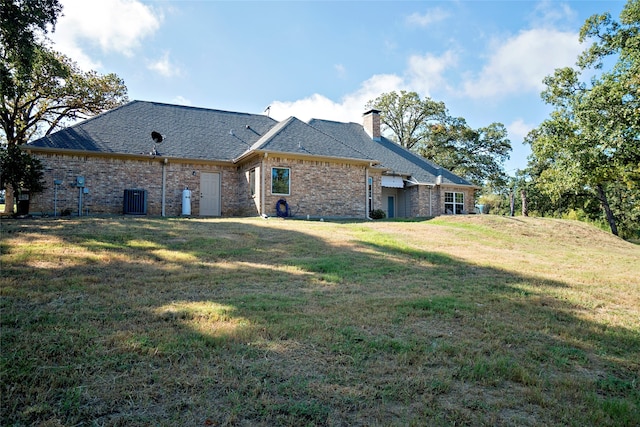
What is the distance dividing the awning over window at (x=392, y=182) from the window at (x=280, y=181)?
7030mm

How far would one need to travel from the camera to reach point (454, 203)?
79.7 ft

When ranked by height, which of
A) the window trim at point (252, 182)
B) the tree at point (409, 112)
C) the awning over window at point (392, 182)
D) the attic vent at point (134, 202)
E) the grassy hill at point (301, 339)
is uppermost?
the tree at point (409, 112)

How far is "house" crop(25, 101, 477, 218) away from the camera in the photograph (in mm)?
15680

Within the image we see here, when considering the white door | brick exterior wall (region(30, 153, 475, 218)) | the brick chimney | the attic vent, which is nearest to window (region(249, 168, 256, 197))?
brick exterior wall (region(30, 153, 475, 218))

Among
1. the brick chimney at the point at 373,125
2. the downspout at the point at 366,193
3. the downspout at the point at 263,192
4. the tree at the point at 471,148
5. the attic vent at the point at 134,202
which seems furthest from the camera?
the tree at the point at 471,148

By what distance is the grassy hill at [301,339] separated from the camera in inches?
109

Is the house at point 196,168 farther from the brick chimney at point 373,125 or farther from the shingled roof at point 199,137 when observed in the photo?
the brick chimney at point 373,125

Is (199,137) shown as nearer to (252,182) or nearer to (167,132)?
(167,132)

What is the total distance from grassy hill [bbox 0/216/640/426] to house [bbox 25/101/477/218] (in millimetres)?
7860

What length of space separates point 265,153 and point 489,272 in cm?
1055

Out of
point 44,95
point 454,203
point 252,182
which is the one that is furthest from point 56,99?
point 454,203

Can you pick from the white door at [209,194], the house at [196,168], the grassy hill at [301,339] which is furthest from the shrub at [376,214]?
the grassy hill at [301,339]

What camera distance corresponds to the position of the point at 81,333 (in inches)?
149

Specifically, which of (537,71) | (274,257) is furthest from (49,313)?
(537,71)
